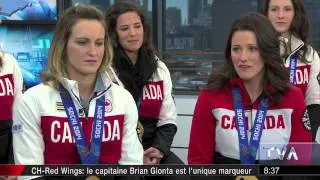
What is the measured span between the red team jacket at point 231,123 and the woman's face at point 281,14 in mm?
824

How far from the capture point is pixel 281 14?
11.2 ft

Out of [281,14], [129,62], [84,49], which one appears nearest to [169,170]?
[84,49]

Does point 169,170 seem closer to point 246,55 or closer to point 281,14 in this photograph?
point 246,55

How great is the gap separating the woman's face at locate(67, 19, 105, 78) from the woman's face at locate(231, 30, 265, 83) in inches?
25.1

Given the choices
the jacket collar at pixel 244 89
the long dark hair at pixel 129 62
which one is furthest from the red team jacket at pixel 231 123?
the long dark hair at pixel 129 62

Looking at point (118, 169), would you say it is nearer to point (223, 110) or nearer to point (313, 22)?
point (223, 110)

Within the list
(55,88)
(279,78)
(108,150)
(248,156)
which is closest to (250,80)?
(279,78)

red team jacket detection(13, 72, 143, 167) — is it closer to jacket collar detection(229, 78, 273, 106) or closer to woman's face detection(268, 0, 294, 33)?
jacket collar detection(229, 78, 273, 106)

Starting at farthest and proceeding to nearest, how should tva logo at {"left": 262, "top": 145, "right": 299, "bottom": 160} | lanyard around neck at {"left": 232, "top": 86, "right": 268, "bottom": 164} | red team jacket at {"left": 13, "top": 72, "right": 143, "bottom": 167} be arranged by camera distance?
lanyard around neck at {"left": 232, "top": 86, "right": 268, "bottom": 164} → red team jacket at {"left": 13, "top": 72, "right": 143, "bottom": 167} → tva logo at {"left": 262, "top": 145, "right": 299, "bottom": 160}

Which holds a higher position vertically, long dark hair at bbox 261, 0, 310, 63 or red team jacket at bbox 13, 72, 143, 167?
long dark hair at bbox 261, 0, 310, 63

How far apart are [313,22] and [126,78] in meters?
2.19

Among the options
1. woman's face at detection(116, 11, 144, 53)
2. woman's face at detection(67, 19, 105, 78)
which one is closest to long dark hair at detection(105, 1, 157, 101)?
woman's face at detection(116, 11, 144, 53)

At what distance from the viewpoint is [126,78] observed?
11.0ft

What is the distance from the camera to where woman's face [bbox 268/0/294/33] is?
341 cm
